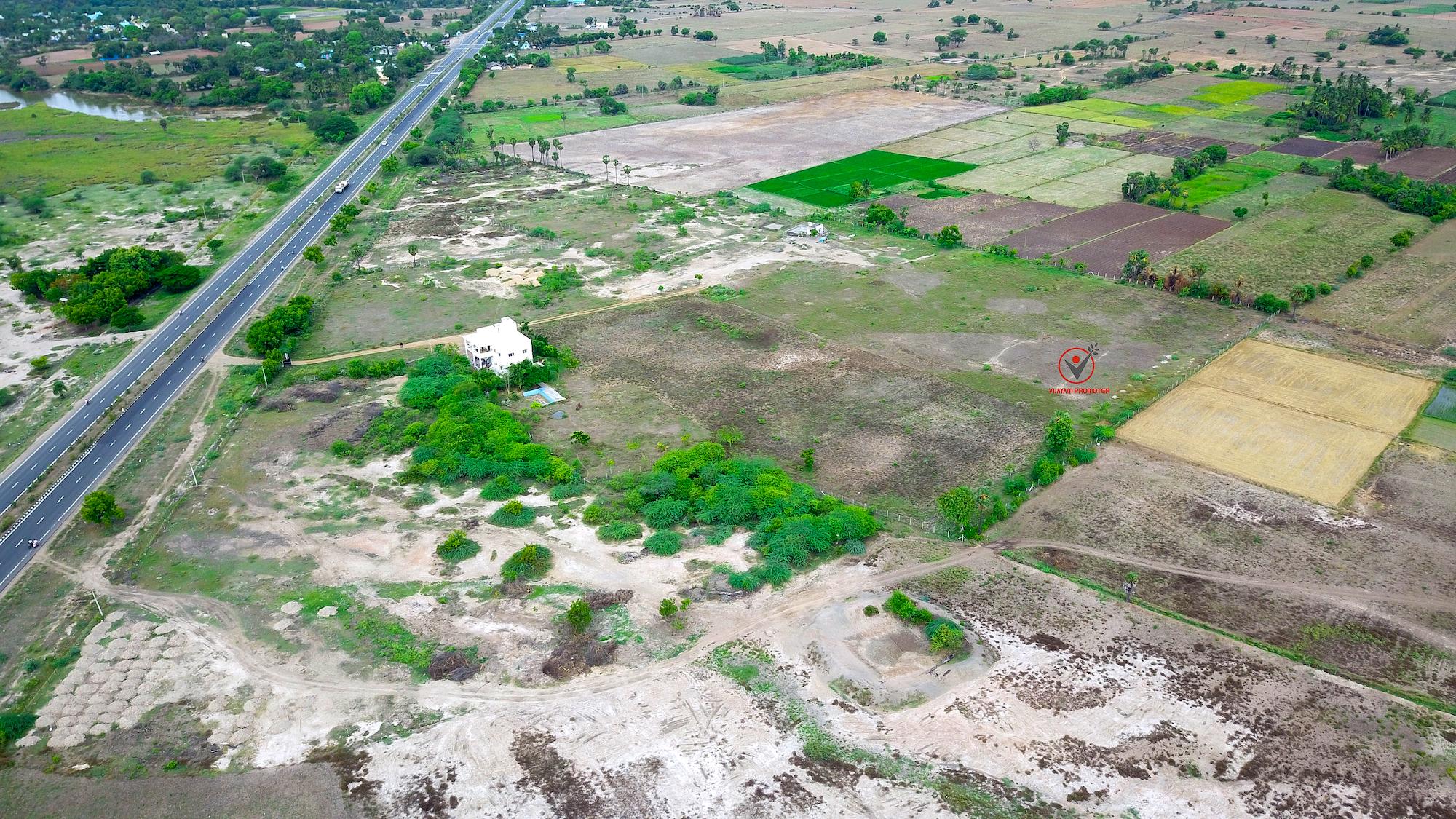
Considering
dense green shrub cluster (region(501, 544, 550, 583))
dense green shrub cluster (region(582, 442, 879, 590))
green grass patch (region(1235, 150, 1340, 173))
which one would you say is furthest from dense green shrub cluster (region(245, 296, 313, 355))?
green grass patch (region(1235, 150, 1340, 173))

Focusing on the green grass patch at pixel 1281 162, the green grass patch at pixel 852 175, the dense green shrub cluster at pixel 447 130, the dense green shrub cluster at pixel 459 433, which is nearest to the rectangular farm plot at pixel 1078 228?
the green grass patch at pixel 852 175

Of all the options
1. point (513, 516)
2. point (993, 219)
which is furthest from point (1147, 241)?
point (513, 516)

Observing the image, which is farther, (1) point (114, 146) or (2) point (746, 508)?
(1) point (114, 146)

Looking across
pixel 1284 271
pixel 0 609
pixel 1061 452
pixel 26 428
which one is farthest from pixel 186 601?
pixel 1284 271

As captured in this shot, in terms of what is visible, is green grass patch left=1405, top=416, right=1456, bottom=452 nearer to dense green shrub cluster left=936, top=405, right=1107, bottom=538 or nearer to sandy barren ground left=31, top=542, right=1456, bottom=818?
dense green shrub cluster left=936, top=405, right=1107, bottom=538

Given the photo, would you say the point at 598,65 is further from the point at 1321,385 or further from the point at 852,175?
the point at 1321,385
